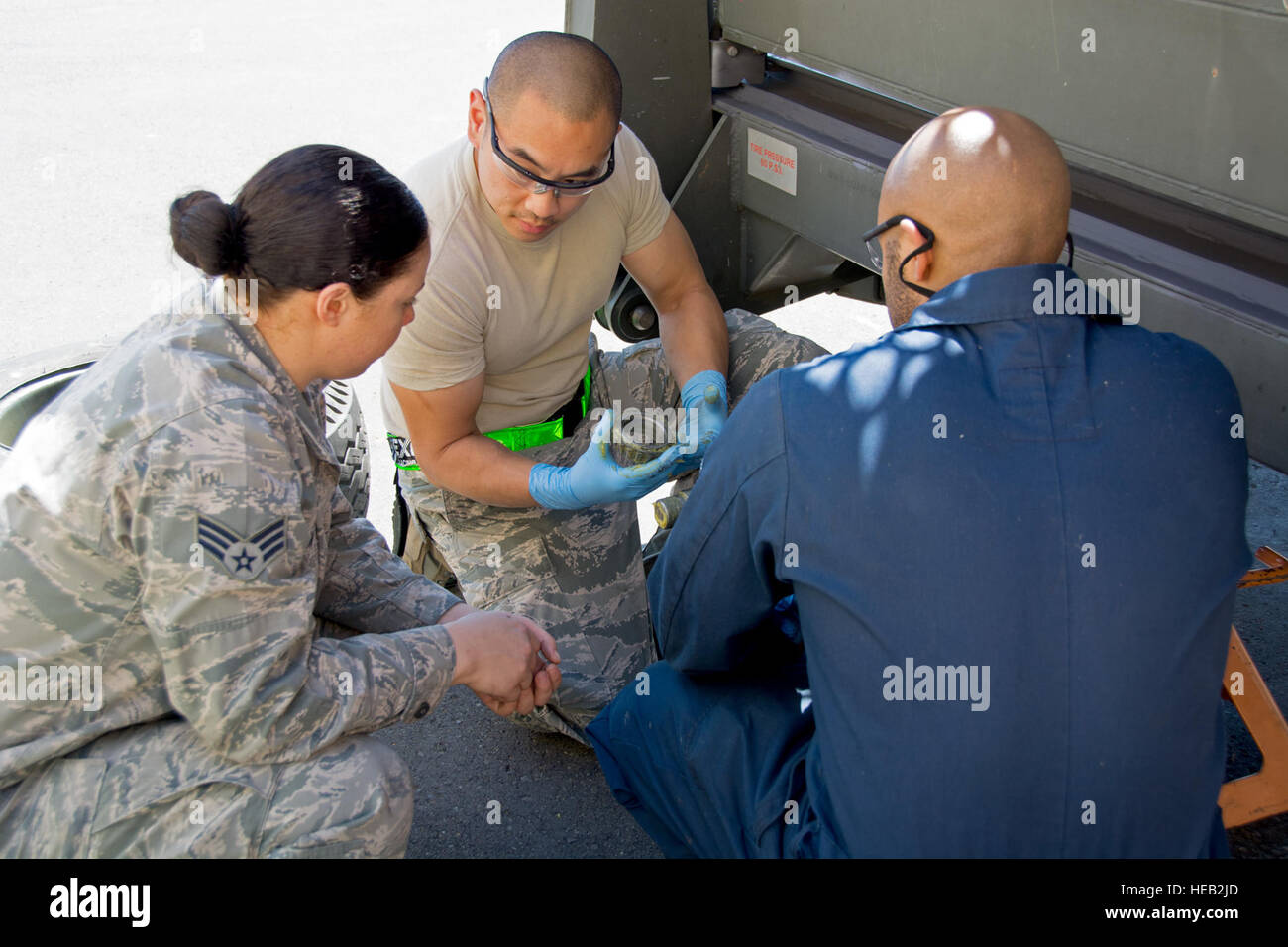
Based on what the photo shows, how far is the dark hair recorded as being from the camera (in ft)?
5.31

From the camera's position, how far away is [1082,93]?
7.81ft

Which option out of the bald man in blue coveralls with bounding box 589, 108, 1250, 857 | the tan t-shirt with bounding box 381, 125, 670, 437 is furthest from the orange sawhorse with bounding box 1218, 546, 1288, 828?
the tan t-shirt with bounding box 381, 125, 670, 437

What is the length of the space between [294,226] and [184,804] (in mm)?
818

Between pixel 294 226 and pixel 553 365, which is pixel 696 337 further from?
pixel 294 226

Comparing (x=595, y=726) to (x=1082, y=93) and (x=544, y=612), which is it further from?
(x=1082, y=93)

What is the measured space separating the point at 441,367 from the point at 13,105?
229 inches

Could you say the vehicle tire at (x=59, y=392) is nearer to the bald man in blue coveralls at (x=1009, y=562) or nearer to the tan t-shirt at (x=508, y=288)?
the tan t-shirt at (x=508, y=288)

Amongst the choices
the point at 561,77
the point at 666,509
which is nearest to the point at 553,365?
the point at 666,509

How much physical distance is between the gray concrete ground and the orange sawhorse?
6.9 inches

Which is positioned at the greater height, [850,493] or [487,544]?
[850,493]

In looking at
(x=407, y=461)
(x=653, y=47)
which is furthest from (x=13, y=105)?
(x=407, y=461)

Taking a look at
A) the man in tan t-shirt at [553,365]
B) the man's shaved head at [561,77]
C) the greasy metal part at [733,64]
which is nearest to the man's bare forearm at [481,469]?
the man in tan t-shirt at [553,365]

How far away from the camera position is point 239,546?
154 cm

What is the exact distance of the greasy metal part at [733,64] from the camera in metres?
3.52
